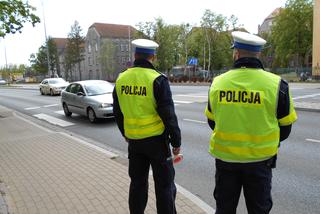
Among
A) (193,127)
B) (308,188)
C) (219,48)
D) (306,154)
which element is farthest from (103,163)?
(219,48)

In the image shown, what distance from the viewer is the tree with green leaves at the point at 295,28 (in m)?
51.7

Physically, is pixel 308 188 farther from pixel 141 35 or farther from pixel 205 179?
pixel 141 35

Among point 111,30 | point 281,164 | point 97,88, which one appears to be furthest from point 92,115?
point 111,30

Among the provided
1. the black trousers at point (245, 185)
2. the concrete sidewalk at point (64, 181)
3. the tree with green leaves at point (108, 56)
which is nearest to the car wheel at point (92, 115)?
the concrete sidewalk at point (64, 181)

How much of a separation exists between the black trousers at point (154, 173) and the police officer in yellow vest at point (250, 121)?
799 millimetres

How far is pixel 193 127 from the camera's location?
10.8m

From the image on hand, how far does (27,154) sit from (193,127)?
5.07 meters

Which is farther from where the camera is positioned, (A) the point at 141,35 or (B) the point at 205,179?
(A) the point at 141,35

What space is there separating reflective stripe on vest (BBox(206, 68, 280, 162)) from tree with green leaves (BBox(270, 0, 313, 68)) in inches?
2150

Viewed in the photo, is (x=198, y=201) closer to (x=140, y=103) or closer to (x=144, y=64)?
(x=140, y=103)

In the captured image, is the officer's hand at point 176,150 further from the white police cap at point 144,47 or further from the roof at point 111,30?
the roof at point 111,30

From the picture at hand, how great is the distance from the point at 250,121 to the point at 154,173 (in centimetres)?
127

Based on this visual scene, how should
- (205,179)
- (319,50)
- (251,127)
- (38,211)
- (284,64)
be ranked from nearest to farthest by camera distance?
1. (251,127)
2. (38,211)
3. (205,179)
4. (319,50)
5. (284,64)

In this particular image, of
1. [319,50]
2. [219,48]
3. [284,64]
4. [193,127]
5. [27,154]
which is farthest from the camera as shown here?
[284,64]
